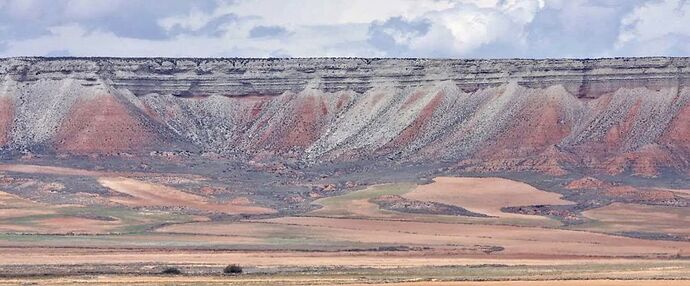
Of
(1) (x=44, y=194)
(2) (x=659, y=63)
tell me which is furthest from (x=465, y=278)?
(2) (x=659, y=63)

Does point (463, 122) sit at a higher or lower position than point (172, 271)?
higher

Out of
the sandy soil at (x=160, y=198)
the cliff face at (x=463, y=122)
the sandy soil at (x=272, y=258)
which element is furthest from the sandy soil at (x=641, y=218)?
the sandy soil at (x=160, y=198)

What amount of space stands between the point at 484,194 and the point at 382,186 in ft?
38.2

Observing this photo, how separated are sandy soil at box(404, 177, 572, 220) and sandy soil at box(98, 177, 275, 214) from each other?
52.0 ft

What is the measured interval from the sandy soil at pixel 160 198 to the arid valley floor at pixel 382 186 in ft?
1.22

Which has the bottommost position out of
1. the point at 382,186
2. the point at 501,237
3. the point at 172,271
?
the point at 172,271

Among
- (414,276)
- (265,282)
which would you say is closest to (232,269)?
(265,282)

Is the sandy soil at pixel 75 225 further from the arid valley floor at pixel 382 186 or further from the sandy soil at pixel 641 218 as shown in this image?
the sandy soil at pixel 641 218

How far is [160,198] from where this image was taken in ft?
532

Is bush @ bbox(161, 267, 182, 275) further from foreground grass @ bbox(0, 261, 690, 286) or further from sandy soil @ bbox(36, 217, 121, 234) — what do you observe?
sandy soil @ bbox(36, 217, 121, 234)

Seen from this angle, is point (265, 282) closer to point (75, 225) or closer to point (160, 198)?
point (75, 225)

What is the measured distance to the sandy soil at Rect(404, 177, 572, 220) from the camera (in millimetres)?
158125

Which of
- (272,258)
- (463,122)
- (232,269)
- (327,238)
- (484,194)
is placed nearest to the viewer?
(232,269)

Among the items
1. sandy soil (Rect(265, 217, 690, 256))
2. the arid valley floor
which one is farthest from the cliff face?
sandy soil (Rect(265, 217, 690, 256))
